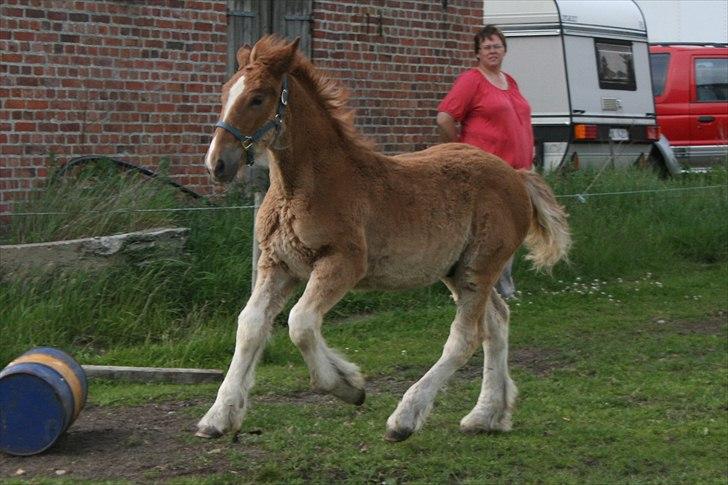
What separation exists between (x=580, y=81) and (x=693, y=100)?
164 inches

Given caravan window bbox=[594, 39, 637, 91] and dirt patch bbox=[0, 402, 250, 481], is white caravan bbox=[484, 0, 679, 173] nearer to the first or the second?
caravan window bbox=[594, 39, 637, 91]

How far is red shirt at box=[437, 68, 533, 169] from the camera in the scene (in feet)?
31.3

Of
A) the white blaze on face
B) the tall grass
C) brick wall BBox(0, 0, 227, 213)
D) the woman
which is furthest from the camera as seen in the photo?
brick wall BBox(0, 0, 227, 213)

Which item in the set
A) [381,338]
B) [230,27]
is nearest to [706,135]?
[230,27]

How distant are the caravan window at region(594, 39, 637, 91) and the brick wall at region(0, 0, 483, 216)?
208 inches

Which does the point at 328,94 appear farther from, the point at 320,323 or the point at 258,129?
the point at 320,323

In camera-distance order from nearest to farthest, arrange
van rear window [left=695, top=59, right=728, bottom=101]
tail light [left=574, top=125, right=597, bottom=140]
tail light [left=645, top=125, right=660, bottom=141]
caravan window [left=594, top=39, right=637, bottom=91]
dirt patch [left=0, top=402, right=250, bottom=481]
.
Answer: dirt patch [left=0, top=402, right=250, bottom=481] → tail light [left=574, top=125, right=597, bottom=140] → caravan window [left=594, top=39, right=637, bottom=91] → tail light [left=645, top=125, right=660, bottom=141] → van rear window [left=695, top=59, right=728, bottom=101]

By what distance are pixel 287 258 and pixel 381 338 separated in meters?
3.42

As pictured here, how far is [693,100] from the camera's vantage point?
20.6 metres

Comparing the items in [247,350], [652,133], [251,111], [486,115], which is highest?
[652,133]

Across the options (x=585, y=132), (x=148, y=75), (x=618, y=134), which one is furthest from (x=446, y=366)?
A: (x=618, y=134)

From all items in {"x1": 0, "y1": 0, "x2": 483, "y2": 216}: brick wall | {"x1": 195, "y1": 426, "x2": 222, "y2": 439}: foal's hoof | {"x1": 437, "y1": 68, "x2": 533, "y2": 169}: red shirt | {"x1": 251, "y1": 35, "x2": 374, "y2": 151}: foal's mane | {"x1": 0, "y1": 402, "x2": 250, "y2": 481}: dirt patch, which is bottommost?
{"x1": 0, "y1": 402, "x2": 250, "y2": 481}: dirt patch

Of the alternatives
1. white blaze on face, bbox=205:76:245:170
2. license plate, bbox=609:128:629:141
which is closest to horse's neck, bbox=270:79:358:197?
white blaze on face, bbox=205:76:245:170

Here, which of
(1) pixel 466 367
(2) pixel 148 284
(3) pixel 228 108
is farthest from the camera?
(2) pixel 148 284
